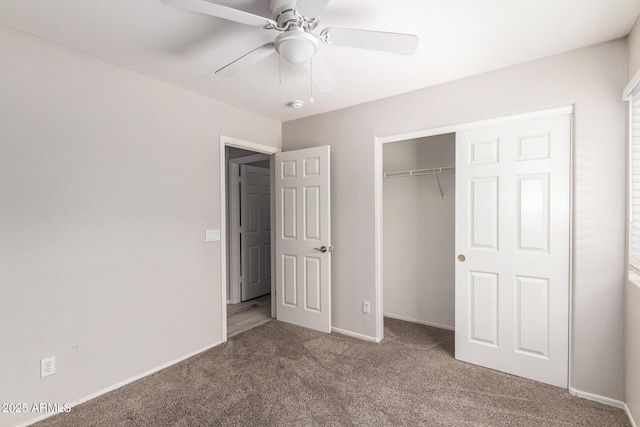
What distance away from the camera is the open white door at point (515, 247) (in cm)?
229

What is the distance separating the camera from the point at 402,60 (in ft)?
7.64

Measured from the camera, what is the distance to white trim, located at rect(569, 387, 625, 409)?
2062 millimetres

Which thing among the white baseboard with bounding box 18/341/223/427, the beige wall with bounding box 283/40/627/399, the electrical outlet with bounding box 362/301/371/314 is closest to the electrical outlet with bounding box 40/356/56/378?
the white baseboard with bounding box 18/341/223/427

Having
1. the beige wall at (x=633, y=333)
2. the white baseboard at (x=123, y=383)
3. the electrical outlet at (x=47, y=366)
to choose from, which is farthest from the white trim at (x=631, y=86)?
the electrical outlet at (x=47, y=366)

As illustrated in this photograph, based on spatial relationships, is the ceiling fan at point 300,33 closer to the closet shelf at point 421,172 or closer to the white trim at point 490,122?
the white trim at point 490,122

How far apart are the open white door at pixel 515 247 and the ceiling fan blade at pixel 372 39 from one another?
1350mm

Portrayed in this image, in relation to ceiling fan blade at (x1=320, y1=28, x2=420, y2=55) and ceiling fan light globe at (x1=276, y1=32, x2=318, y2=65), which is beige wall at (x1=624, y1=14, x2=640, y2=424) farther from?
ceiling fan light globe at (x1=276, y1=32, x2=318, y2=65)

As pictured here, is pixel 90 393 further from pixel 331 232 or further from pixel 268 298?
pixel 268 298

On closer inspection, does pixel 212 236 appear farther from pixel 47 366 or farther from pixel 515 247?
pixel 515 247

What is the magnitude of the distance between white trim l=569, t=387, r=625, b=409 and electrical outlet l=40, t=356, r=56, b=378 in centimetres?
353

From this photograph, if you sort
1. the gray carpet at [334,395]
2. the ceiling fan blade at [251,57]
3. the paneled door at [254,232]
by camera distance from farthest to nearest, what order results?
the paneled door at [254,232]
the gray carpet at [334,395]
the ceiling fan blade at [251,57]

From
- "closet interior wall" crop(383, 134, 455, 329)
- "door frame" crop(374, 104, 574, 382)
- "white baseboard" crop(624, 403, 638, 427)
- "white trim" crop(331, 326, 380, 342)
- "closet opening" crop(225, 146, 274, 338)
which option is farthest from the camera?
"closet opening" crop(225, 146, 274, 338)

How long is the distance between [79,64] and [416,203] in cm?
329

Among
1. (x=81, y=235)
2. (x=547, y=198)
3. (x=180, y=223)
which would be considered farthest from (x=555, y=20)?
(x=81, y=235)
